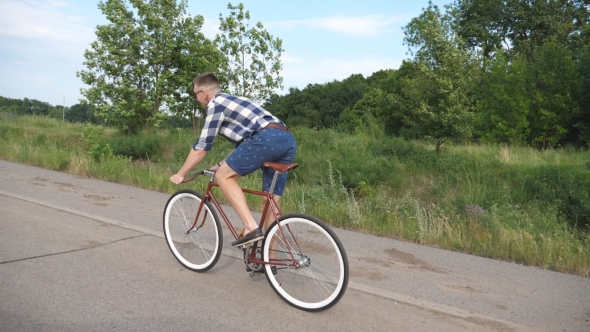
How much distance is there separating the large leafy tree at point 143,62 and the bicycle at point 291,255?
64.5ft

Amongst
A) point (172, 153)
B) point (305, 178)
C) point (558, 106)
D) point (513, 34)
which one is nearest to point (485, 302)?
point (305, 178)

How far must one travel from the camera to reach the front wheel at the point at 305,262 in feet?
13.6

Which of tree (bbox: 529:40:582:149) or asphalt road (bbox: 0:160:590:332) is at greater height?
tree (bbox: 529:40:582:149)

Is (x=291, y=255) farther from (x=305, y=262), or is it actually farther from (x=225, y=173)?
(x=225, y=173)

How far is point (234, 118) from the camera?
15.3 ft

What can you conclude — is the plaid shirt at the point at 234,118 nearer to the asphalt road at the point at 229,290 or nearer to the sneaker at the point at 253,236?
the sneaker at the point at 253,236

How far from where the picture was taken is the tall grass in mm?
6988

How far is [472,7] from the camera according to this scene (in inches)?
1850

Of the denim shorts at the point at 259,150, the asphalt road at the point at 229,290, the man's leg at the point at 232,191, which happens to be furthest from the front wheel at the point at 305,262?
the denim shorts at the point at 259,150

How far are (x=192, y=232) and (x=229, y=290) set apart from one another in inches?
36.2

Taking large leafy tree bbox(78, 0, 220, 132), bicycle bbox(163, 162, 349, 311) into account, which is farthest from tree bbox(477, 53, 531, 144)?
bicycle bbox(163, 162, 349, 311)

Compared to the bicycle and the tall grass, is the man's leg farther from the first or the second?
the tall grass

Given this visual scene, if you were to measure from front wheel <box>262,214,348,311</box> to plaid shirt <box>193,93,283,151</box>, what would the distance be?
34.0 inches

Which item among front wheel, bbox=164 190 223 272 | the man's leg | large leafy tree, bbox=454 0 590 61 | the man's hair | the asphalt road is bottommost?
the asphalt road
